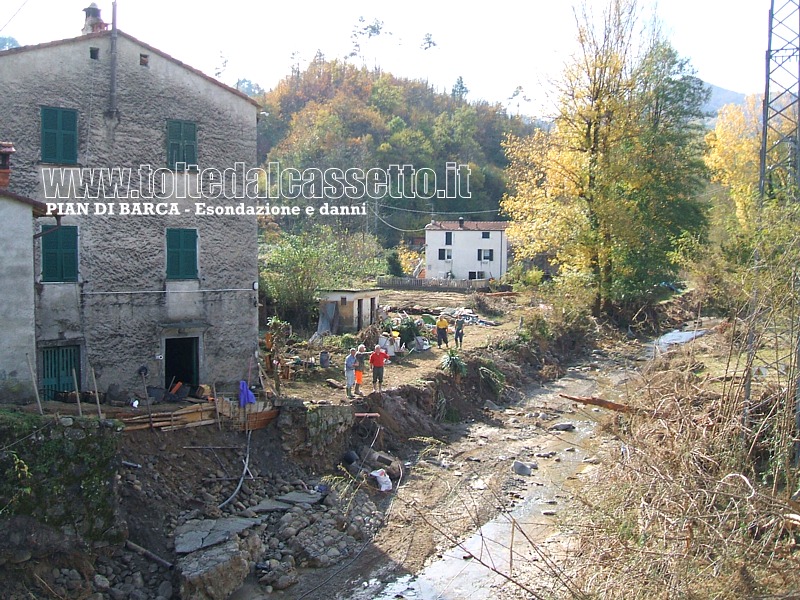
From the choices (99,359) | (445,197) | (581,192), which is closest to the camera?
(99,359)

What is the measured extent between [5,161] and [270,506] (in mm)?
8828

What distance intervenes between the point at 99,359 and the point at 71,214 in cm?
332

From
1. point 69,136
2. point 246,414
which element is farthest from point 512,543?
point 69,136

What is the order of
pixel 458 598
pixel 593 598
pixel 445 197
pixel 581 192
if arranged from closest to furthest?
pixel 593 598 → pixel 458 598 → pixel 581 192 → pixel 445 197

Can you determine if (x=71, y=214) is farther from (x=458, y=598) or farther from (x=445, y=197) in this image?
(x=445, y=197)

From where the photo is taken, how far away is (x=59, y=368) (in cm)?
1630

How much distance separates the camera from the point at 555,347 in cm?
3081

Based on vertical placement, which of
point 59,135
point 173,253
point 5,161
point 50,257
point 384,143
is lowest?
point 50,257

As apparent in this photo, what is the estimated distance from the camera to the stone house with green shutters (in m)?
16.0

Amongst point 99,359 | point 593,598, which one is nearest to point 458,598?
point 593,598

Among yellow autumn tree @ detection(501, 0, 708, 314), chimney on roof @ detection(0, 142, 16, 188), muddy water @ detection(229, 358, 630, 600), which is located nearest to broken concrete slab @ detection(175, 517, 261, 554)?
muddy water @ detection(229, 358, 630, 600)

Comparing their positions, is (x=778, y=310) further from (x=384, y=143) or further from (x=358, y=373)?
(x=384, y=143)

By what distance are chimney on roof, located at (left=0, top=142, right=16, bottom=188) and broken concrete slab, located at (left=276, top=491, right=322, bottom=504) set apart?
8.47 m

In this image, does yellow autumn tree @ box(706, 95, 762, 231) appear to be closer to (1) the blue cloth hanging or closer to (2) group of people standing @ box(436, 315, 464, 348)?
(2) group of people standing @ box(436, 315, 464, 348)
